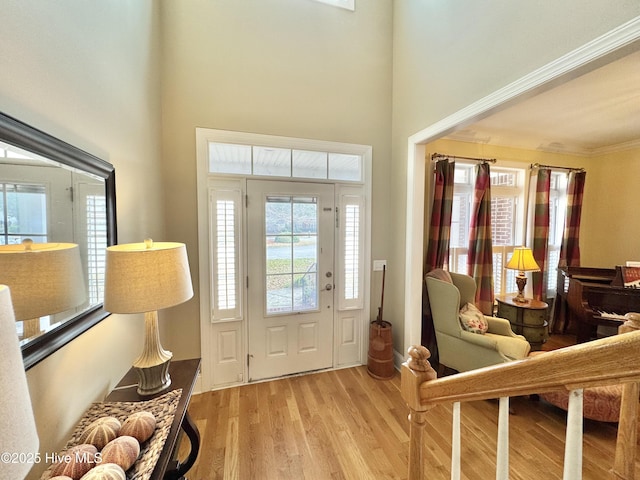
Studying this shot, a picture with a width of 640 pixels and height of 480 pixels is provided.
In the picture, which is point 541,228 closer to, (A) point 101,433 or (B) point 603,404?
(B) point 603,404

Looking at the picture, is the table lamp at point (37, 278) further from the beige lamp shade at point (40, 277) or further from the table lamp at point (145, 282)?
the table lamp at point (145, 282)

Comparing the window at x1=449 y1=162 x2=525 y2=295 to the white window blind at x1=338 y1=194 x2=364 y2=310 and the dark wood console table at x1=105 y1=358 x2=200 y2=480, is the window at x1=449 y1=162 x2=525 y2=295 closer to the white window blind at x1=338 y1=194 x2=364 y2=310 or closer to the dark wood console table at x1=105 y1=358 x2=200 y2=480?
the white window blind at x1=338 y1=194 x2=364 y2=310

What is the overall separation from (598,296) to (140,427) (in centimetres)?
433

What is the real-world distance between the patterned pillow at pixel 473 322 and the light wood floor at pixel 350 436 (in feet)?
2.08

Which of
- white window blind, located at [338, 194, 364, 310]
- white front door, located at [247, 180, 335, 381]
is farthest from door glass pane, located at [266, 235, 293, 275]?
white window blind, located at [338, 194, 364, 310]

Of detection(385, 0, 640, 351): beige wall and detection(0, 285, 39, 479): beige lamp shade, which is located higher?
detection(385, 0, 640, 351): beige wall

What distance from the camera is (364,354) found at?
2.86m

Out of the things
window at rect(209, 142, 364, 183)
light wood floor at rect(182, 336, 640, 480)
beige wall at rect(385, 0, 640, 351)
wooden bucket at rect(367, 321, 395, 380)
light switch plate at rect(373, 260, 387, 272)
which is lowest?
light wood floor at rect(182, 336, 640, 480)

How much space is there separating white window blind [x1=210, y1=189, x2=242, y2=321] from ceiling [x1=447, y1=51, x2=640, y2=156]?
2635 millimetres

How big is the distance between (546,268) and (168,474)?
460 centimetres

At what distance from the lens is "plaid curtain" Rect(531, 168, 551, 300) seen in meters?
3.46

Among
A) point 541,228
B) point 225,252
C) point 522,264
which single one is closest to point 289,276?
point 225,252

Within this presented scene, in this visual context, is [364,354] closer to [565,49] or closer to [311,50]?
[565,49]

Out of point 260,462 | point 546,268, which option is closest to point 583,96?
point 546,268
